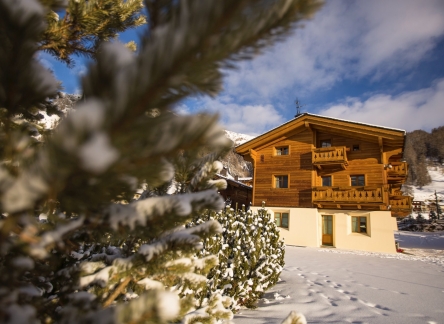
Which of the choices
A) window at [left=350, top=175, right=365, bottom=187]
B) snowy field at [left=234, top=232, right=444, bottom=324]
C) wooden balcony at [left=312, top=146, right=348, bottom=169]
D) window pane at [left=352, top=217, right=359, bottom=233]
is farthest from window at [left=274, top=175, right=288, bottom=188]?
snowy field at [left=234, top=232, right=444, bottom=324]

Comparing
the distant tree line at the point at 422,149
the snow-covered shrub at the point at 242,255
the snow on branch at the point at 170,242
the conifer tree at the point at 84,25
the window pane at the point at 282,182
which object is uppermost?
the distant tree line at the point at 422,149

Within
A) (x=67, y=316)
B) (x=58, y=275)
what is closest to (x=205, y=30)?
(x=67, y=316)

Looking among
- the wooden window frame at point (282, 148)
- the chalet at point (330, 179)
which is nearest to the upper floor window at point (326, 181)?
the chalet at point (330, 179)

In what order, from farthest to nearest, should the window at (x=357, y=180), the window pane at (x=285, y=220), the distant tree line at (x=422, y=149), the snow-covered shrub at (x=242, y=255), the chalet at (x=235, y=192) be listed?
the distant tree line at (x=422, y=149) < the chalet at (x=235, y=192) < the window pane at (x=285, y=220) < the window at (x=357, y=180) < the snow-covered shrub at (x=242, y=255)

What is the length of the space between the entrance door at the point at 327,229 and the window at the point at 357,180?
2.71 meters

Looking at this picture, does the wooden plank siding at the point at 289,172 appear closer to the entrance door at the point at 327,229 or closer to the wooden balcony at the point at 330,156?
the wooden balcony at the point at 330,156

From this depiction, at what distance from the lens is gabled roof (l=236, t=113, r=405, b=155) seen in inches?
597

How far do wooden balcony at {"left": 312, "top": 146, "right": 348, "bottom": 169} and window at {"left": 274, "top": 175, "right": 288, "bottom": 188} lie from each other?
2.53 metres

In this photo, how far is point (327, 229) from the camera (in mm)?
17328

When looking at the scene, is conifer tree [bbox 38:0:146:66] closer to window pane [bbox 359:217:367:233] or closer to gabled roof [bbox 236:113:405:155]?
gabled roof [bbox 236:113:405:155]

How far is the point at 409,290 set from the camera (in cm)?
550

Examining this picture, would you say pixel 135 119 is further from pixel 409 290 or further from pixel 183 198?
pixel 409 290

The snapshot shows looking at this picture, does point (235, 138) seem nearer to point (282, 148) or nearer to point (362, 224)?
point (282, 148)

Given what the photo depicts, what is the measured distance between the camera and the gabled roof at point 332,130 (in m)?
15.2
